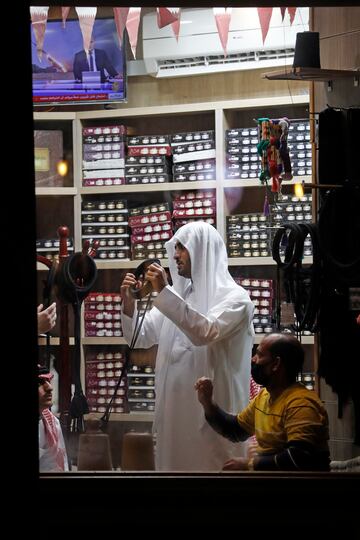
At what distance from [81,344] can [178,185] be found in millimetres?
933


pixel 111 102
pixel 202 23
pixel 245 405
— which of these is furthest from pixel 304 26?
pixel 245 405

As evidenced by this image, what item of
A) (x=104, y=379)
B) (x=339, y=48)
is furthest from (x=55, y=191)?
(x=339, y=48)

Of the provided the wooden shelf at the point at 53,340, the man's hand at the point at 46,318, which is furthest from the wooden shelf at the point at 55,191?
the wooden shelf at the point at 53,340

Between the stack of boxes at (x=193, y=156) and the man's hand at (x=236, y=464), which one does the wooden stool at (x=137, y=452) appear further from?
the stack of boxes at (x=193, y=156)

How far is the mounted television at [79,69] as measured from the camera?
12.6ft

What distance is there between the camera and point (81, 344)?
3873 millimetres

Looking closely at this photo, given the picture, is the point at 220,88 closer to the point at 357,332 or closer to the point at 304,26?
the point at 304,26

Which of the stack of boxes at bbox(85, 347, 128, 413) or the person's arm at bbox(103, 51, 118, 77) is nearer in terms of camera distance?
the stack of boxes at bbox(85, 347, 128, 413)

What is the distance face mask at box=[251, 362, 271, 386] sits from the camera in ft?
10.7

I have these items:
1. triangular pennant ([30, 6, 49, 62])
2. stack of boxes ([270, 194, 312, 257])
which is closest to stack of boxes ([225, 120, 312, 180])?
stack of boxes ([270, 194, 312, 257])

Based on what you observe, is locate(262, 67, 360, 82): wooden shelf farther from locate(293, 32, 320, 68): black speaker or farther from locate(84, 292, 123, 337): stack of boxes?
locate(84, 292, 123, 337): stack of boxes

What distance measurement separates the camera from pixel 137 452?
3350 mm

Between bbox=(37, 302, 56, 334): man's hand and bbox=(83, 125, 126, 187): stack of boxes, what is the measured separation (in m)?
0.71

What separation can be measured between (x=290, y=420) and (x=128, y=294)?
92 cm
